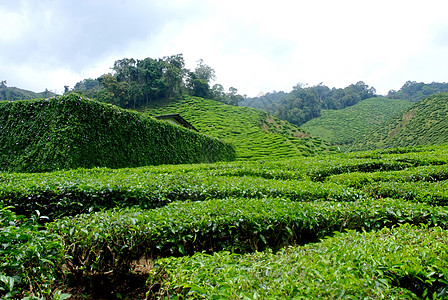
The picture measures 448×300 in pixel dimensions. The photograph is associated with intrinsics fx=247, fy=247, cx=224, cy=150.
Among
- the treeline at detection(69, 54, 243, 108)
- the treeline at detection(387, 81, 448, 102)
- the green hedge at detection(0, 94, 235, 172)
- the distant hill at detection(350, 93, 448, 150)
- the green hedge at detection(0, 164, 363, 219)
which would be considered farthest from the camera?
the treeline at detection(387, 81, 448, 102)

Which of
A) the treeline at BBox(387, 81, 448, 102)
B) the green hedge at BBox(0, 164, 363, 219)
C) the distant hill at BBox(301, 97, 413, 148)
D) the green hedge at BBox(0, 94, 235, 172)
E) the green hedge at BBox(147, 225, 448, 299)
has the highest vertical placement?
the treeline at BBox(387, 81, 448, 102)

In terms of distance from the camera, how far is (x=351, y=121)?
59.3 metres

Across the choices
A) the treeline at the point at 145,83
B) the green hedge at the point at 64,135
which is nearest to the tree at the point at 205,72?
the treeline at the point at 145,83

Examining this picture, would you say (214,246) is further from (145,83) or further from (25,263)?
(145,83)

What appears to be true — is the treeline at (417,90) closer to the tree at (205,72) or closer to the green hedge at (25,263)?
the tree at (205,72)

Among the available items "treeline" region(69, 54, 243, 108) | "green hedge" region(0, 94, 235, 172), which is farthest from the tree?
"green hedge" region(0, 94, 235, 172)

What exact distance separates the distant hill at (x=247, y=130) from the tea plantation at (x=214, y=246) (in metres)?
23.3

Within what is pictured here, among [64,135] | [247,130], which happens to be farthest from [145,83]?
Answer: [64,135]

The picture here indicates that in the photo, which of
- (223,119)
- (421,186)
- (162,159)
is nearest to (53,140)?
(162,159)

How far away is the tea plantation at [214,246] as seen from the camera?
74.3 inches

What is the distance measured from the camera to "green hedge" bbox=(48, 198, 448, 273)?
9.57 ft

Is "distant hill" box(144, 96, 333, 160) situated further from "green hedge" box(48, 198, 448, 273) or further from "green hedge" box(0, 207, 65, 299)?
"green hedge" box(0, 207, 65, 299)

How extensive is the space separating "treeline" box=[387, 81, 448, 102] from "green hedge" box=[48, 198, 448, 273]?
10127 centimetres

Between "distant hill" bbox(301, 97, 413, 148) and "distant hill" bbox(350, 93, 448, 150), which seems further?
"distant hill" bbox(301, 97, 413, 148)
